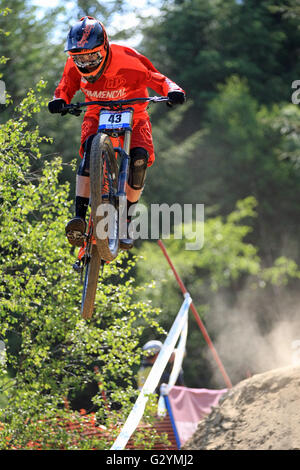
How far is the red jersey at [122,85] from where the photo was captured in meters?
6.45

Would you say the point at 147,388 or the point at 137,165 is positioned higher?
the point at 137,165

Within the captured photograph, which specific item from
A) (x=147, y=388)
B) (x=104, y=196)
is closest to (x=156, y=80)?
(x=104, y=196)

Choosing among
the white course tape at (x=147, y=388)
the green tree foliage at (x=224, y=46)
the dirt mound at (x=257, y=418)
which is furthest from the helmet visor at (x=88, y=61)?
the green tree foliage at (x=224, y=46)

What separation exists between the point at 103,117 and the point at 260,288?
30.2 metres

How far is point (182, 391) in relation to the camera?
10.5 m

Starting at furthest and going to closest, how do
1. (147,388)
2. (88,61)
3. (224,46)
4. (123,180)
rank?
(224,46)
(147,388)
(123,180)
(88,61)

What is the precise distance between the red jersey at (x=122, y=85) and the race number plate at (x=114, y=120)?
0.19 meters

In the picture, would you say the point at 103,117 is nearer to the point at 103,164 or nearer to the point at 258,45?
the point at 103,164

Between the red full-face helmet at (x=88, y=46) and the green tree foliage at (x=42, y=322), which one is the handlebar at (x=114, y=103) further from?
the green tree foliage at (x=42, y=322)

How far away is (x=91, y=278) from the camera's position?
6.53 meters

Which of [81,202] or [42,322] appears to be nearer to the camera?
[81,202]

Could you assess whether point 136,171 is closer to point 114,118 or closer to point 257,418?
point 114,118

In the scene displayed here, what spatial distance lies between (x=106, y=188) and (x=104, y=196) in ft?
0.61

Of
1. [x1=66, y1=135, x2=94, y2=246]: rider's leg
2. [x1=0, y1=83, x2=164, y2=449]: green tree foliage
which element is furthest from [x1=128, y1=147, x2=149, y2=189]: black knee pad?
[x1=0, y1=83, x2=164, y2=449]: green tree foliage
